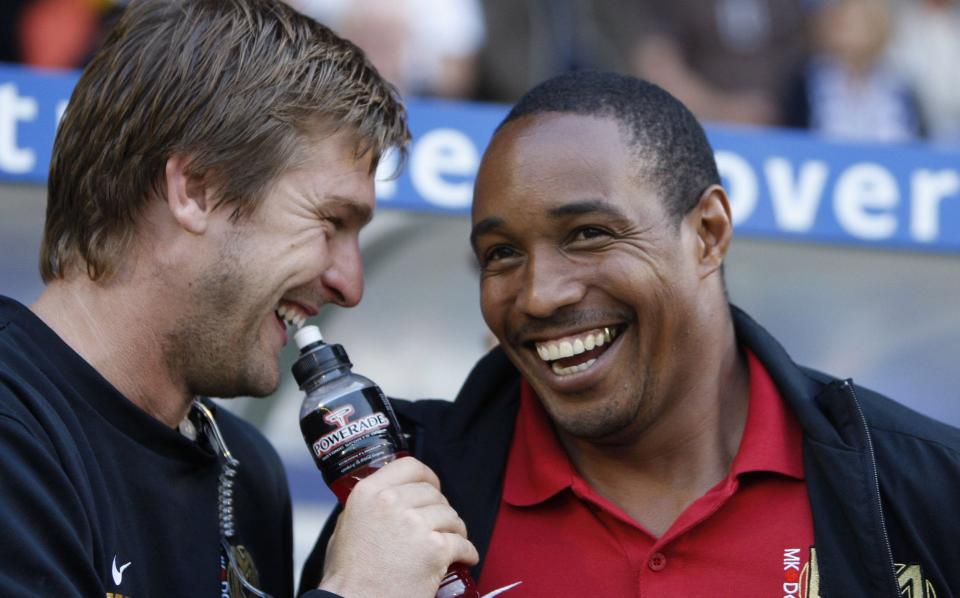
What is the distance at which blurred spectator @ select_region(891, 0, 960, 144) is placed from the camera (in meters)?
5.96

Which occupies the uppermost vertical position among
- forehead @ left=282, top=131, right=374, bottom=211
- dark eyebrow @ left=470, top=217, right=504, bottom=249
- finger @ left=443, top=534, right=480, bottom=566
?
forehead @ left=282, top=131, right=374, bottom=211

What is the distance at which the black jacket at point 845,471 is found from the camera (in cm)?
237

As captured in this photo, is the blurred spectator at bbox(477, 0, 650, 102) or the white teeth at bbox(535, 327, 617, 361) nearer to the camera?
the white teeth at bbox(535, 327, 617, 361)

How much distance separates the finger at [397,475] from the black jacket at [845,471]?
0.30m

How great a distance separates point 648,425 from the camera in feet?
8.55

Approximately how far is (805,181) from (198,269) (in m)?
1.75

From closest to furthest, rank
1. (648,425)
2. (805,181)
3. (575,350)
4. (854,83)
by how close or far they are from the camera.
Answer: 1. (575,350)
2. (648,425)
3. (805,181)
4. (854,83)

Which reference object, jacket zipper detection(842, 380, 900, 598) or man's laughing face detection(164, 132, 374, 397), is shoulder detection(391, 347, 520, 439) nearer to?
man's laughing face detection(164, 132, 374, 397)

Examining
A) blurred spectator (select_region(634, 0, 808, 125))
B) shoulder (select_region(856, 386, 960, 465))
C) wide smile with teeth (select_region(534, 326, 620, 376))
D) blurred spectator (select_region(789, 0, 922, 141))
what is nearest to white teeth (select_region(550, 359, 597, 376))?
wide smile with teeth (select_region(534, 326, 620, 376))

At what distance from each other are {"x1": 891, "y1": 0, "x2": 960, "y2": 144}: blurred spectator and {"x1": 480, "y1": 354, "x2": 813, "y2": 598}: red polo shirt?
3.77 meters

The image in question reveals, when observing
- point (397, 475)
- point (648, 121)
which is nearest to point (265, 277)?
point (397, 475)

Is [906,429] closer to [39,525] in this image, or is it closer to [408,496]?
[408,496]

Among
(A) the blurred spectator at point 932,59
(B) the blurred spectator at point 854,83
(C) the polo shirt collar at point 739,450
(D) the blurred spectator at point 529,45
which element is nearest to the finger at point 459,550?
(C) the polo shirt collar at point 739,450

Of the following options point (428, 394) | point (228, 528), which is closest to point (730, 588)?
point (228, 528)
